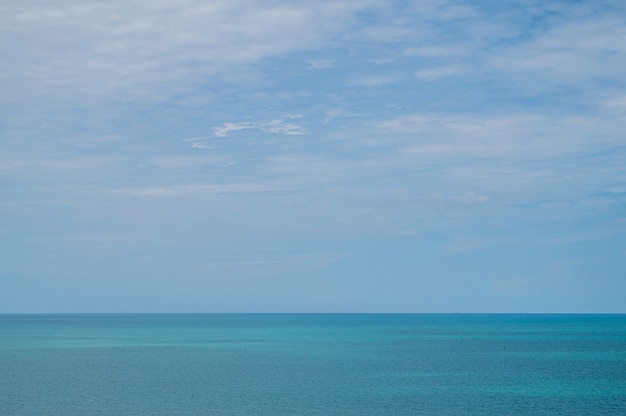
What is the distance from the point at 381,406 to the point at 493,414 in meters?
6.14

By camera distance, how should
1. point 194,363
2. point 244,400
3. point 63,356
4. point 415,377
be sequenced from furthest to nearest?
point 63,356 → point 194,363 → point 415,377 → point 244,400

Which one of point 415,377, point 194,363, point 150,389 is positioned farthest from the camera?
point 194,363

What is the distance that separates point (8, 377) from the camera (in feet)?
181

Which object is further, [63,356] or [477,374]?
[63,356]

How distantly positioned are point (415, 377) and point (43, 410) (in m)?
26.8

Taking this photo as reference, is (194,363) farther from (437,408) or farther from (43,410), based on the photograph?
(437,408)

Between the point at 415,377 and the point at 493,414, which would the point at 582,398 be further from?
the point at 415,377

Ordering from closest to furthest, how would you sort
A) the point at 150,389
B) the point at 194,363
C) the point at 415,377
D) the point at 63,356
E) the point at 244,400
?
1. the point at 244,400
2. the point at 150,389
3. the point at 415,377
4. the point at 194,363
5. the point at 63,356

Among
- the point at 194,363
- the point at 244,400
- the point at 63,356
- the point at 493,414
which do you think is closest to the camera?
the point at 493,414


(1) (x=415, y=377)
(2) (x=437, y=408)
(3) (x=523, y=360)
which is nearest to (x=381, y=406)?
(2) (x=437, y=408)

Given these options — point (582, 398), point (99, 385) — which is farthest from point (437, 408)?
point (99, 385)

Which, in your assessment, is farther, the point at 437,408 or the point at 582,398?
the point at 582,398

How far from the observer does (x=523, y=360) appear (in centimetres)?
7075

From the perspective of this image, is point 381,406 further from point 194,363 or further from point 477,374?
point 194,363
